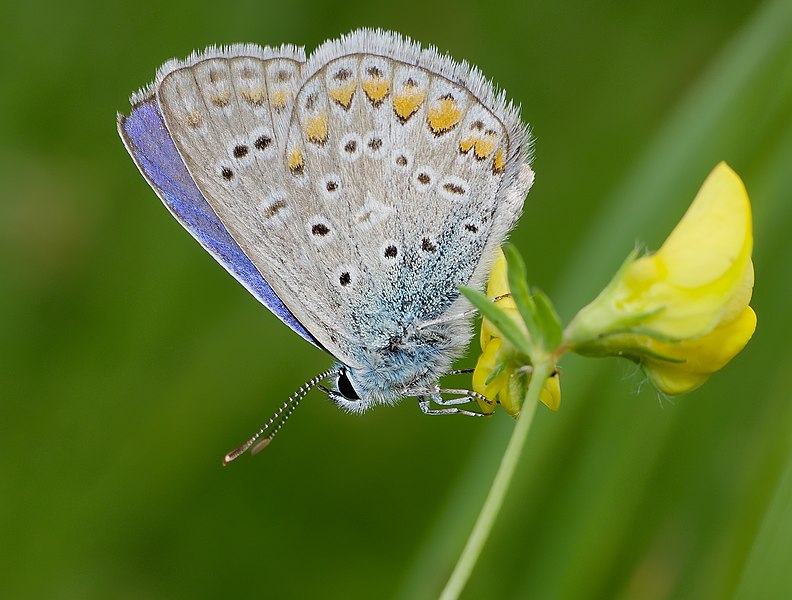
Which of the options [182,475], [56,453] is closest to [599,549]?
[182,475]

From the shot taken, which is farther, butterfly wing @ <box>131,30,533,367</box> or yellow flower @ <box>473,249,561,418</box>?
butterfly wing @ <box>131,30,533,367</box>

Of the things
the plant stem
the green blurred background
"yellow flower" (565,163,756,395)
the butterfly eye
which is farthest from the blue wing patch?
the plant stem

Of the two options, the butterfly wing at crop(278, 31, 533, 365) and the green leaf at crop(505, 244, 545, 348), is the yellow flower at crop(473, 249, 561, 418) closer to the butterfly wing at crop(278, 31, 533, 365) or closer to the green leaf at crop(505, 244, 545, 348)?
the green leaf at crop(505, 244, 545, 348)

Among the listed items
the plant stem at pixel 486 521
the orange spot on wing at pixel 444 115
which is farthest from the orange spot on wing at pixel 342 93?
the plant stem at pixel 486 521

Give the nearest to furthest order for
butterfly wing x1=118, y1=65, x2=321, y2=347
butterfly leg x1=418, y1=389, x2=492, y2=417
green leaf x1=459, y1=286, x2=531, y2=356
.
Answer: green leaf x1=459, y1=286, x2=531, y2=356 → butterfly leg x1=418, y1=389, x2=492, y2=417 → butterfly wing x1=118, y1=65, x2=321, y2=347

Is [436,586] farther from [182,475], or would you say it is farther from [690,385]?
[182,475]
